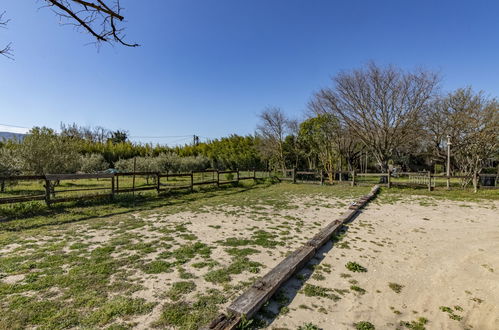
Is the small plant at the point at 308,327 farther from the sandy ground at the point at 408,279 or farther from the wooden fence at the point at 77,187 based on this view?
the wooden fence at the point at 77,187

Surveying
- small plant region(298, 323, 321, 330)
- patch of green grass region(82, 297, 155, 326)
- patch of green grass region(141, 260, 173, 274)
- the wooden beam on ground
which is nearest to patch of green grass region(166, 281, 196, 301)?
patch of green grass region(82, 297, 155, 326)

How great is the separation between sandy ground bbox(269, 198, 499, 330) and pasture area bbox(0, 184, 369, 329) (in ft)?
2.70

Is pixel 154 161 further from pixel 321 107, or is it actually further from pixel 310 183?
pixel 321 107

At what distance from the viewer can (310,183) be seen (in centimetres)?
1566

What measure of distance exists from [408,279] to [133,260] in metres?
3.98

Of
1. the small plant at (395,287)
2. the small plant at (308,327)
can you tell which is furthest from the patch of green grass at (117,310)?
the small plant at (395,287)

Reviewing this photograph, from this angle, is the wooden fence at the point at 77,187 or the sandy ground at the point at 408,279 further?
the wooden fence at the point at 77,187

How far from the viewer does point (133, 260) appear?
3.74 metres

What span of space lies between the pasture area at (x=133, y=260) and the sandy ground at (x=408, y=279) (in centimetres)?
82

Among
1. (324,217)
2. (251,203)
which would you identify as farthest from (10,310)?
(251,203)

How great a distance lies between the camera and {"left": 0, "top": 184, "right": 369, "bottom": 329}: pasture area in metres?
2.44

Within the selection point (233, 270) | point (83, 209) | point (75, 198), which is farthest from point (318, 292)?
Result: point (75, 198)

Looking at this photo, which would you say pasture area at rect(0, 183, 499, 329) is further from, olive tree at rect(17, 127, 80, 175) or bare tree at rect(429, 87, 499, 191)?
bare tree at rect(429, 87, 499, 191)

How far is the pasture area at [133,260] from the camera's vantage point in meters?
2.44
